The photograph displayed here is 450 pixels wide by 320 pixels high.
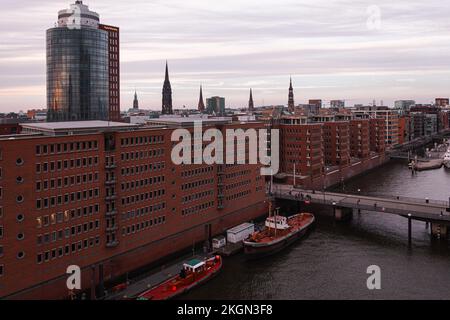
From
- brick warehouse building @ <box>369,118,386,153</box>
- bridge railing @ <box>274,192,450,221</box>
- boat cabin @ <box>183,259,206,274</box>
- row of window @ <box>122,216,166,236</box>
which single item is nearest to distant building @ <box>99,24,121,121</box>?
bridge railing @ <box>274,192,450,221</box>

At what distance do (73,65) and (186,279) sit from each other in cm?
7795

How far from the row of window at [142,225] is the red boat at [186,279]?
23.9 ft

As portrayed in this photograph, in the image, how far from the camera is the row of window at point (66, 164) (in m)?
43.8

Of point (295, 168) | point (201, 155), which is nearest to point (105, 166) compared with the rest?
point (201, 155)

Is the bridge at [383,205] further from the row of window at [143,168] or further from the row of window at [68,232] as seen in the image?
the row of window at [68,232]

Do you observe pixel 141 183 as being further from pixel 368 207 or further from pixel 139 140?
pixel 368 207

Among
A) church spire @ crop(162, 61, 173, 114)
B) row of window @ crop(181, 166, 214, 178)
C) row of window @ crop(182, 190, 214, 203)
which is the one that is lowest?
row of window @ crop(182, 190, 214, 203)

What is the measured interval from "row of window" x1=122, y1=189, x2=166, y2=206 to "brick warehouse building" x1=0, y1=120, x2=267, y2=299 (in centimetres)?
12

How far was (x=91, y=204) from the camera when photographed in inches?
1905

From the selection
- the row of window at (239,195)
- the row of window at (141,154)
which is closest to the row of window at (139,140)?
the row of window at (141,154)

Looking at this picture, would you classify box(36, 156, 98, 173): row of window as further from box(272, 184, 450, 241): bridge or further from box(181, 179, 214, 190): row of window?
box(272, 184, 450, 241): bridge

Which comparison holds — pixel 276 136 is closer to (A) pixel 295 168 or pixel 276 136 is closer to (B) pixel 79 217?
(A) pixel 295 168

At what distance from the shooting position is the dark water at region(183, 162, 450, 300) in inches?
1921

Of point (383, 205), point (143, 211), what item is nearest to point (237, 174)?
point (143, 211)
